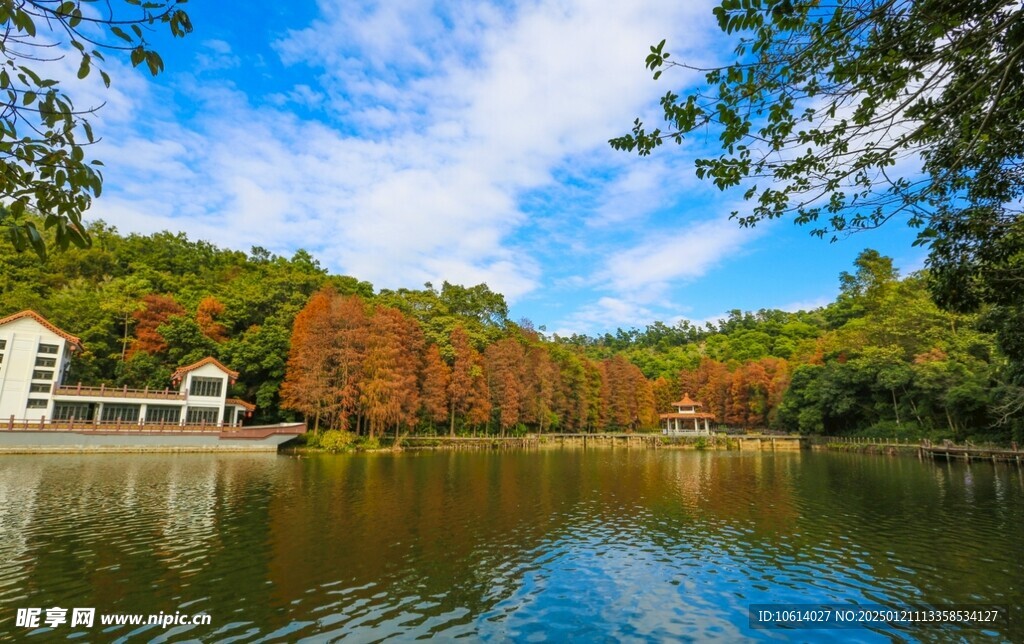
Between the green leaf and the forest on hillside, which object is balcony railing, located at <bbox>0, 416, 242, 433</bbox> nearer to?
the forest on hillside

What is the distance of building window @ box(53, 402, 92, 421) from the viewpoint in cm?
3100

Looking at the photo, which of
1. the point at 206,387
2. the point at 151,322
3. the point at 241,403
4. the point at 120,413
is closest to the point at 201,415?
the point at 206,387

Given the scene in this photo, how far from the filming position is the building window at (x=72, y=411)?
102 feet

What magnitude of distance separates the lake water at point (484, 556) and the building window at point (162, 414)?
50.1 ft

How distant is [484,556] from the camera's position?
33.3 feet

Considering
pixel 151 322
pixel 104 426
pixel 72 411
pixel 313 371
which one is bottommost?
pixel 104 426

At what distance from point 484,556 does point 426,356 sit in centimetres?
3332

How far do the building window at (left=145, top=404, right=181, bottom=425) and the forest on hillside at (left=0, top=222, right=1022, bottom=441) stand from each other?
98.4 inches

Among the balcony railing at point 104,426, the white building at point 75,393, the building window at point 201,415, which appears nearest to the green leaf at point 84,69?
the balcony railing at point 104,426

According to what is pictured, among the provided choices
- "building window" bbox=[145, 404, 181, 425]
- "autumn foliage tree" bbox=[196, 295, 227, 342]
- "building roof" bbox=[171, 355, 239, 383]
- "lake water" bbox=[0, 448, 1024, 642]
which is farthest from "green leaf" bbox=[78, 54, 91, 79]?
"autumn foliage tree" bbox=[196, 295, 227, 342]

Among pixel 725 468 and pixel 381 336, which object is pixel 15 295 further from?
pixel 725 468

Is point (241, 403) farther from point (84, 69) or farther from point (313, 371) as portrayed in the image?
point (84, 69)

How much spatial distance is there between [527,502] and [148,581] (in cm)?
1066

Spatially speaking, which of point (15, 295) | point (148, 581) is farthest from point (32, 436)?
point (148, 581)
